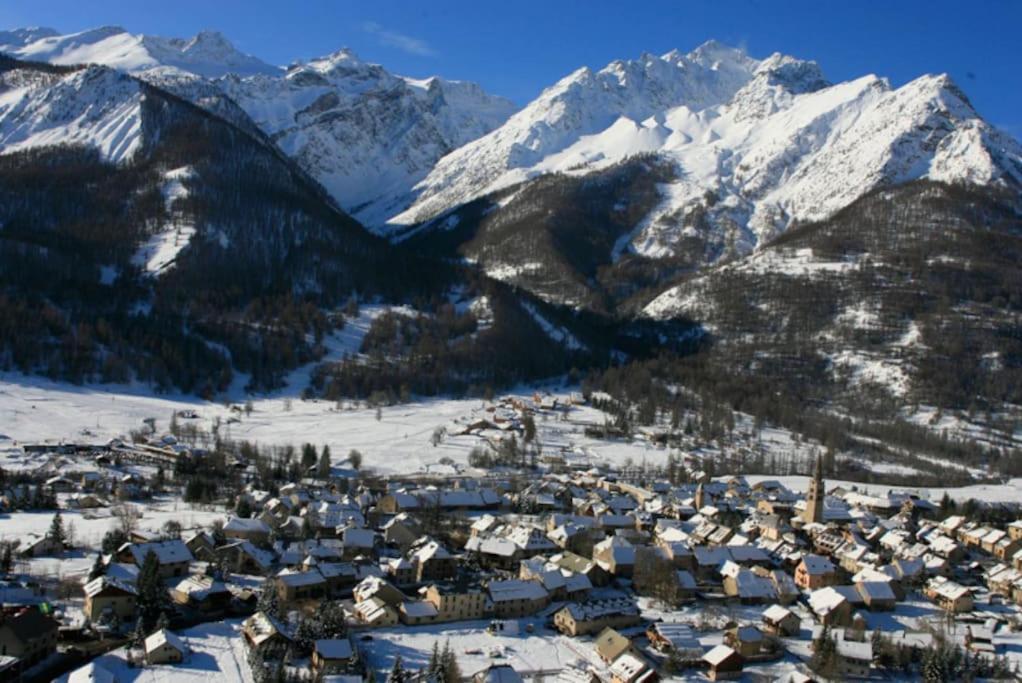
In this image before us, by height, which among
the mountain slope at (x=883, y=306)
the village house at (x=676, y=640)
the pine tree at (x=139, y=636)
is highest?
the mountain slope at (x=883, y=306)

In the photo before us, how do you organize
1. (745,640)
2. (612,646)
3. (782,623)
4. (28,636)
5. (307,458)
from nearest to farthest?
(28,636)
(612,646)
(745,640)
(782,623)
(307,458)

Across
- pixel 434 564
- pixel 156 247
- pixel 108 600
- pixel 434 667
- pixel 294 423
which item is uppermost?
pixel 156 247

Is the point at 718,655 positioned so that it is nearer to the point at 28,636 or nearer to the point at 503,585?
the point at 503,585

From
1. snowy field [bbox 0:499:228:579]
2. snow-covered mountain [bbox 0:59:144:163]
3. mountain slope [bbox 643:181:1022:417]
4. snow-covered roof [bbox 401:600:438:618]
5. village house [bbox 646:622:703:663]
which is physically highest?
snow-covered mountain [bbox 0:59:144:163]

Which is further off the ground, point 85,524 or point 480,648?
point 85,524

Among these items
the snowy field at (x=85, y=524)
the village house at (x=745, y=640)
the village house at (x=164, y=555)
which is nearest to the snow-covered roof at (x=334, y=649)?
the village house at (x=164, y=555)

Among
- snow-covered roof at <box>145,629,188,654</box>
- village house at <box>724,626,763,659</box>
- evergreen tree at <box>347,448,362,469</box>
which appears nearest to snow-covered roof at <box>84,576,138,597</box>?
snow-covered roof at <box>145,629,188,654</box>

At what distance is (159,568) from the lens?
3631 cm

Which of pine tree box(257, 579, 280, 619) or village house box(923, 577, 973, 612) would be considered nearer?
pine tree box(257, 579, 280, 619)

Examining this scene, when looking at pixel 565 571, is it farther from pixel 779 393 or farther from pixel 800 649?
pixel 779 393

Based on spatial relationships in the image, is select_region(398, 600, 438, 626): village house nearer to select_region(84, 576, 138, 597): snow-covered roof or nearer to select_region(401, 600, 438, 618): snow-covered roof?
select_region(401, 600, 438, 618): snow-covered roof

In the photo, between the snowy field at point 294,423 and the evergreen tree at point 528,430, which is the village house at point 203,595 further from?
the evergreen tree at point 528,430

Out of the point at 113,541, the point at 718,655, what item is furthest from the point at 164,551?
the point at 718,655

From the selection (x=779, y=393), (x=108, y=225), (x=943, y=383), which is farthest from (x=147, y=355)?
(x=943, y=383)
